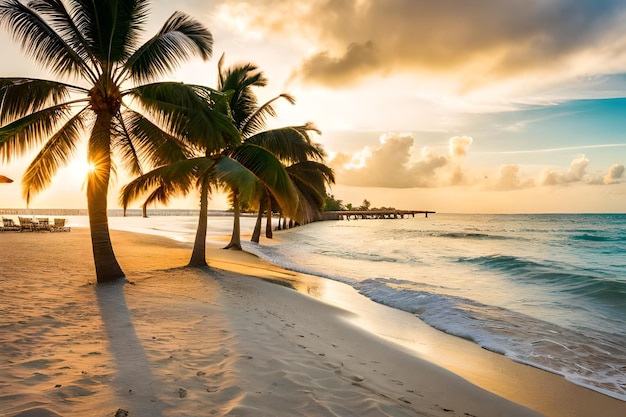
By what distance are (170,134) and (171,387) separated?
27.8 ft

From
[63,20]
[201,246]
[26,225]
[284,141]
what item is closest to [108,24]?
[63,20]

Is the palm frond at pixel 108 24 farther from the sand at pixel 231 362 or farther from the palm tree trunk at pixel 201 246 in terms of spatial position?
the sand at pixel 231 362

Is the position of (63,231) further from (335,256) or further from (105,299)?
(105,299)

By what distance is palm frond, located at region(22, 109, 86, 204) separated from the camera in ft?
30.6

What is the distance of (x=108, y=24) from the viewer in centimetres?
877

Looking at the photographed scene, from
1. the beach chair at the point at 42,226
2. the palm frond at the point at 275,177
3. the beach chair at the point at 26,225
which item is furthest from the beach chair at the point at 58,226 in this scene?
the palm frond at the point at 275,177

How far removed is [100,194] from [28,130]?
2.34m

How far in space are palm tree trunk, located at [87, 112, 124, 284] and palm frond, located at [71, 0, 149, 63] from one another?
163cm

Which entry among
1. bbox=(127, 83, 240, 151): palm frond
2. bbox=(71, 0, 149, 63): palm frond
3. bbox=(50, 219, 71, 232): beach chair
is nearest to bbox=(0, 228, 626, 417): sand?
bbox=(127, 83, 240, 151): palm frond

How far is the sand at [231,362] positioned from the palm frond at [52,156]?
102 inches

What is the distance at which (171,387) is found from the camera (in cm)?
347

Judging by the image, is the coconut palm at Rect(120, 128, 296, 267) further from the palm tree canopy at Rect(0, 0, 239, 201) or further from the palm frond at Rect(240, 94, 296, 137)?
the palm frond at Rect(240, 94, 296, 137)

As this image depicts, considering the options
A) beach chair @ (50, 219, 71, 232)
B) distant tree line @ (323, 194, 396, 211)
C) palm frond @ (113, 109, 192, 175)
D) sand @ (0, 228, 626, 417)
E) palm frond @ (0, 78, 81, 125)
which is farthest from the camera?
distant tree line @ (323, 194, 396, 211)

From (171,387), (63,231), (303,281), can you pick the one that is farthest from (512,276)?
(63,231)
